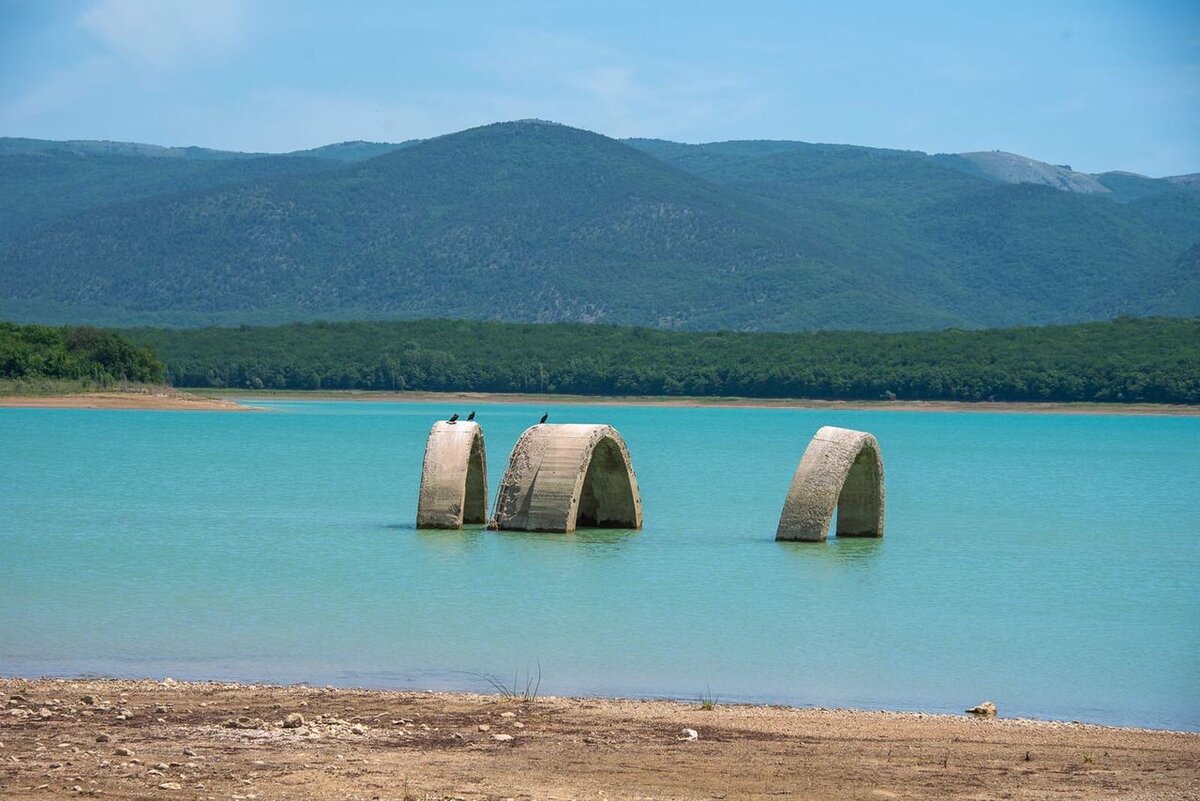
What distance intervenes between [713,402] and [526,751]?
96139mm

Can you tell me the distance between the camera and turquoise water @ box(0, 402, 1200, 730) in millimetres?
13945

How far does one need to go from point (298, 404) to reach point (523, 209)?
3387 inches

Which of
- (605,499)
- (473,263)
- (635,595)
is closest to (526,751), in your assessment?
(635,595)

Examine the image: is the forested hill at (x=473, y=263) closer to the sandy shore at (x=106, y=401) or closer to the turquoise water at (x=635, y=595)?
the sandy shore at (x=106, y=401)

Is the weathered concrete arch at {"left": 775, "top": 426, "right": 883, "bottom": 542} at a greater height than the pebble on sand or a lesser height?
greater

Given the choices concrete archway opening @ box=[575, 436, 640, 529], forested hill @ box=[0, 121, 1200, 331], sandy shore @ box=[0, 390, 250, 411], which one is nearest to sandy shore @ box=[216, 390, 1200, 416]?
sandy shore @ box=[0, 390, 250, 411]

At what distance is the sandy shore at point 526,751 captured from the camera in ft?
30.2

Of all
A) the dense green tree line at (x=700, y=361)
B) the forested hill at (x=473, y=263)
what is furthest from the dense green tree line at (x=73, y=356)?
the forested hill at (x=473, y=263)

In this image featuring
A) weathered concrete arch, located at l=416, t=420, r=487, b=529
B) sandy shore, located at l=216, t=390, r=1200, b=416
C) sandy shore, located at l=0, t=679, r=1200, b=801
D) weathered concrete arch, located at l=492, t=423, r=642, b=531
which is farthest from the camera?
sandy shore, located at l=216, t=390, r=1200, b=416

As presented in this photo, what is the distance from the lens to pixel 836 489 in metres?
22.0

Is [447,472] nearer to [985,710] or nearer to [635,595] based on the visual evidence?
[635,595]

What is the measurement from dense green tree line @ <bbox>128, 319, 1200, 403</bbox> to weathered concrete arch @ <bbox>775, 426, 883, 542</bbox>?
6923cm

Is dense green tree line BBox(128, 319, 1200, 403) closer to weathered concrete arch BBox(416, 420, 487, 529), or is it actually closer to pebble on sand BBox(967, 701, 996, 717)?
weathered concrete arch BBox(416, 420, 487, 529)

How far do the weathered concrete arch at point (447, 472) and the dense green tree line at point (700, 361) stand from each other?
237 feet
